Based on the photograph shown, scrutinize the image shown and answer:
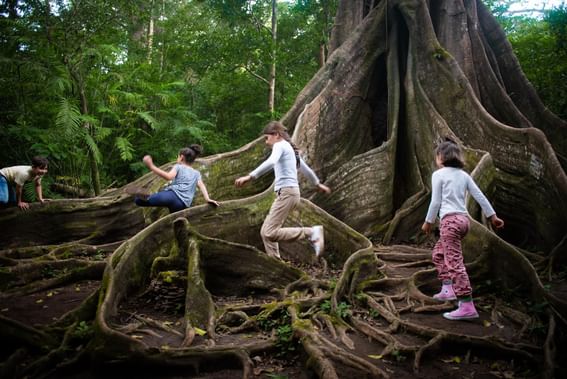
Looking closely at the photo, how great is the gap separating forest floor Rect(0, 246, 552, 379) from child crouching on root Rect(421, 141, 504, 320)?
24 cm

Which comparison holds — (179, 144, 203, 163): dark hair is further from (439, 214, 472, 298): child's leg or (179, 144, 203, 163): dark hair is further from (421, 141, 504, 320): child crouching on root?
(439, 214, 472, 298): child's leg

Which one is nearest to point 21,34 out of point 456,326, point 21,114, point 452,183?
point 21,114

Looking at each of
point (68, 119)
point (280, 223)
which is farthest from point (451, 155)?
point (68, 119)

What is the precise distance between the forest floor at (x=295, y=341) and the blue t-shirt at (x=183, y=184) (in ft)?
4.86

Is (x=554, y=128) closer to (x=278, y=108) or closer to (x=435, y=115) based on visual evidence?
(x=435, y=115)

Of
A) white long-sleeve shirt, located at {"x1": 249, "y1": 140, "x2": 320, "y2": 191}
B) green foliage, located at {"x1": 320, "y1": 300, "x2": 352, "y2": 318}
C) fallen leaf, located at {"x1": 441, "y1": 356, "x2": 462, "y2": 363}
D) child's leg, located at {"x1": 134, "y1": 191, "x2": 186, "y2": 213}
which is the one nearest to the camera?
fallen leaf, located at {"x1": 441, "y1": 356, "x2": 462, "y2": 363}

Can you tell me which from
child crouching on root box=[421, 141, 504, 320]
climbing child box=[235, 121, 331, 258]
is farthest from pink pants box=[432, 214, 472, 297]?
climbing child box=[235, 121, 331, 258]

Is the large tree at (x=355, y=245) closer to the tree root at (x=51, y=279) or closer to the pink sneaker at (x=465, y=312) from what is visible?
the tree root at (x=51, y=279)

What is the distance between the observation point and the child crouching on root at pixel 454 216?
384cm

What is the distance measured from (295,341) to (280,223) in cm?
182

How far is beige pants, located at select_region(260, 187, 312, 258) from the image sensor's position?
4836 mm

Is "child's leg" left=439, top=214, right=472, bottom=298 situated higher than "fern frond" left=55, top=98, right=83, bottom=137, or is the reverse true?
"fern frond" left=55, top=98, right=83, bottom=137

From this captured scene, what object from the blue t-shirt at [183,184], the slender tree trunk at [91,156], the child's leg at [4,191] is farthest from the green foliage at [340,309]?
the slender tree trunk at [91,156]

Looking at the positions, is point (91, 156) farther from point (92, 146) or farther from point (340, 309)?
point (340, 309)
